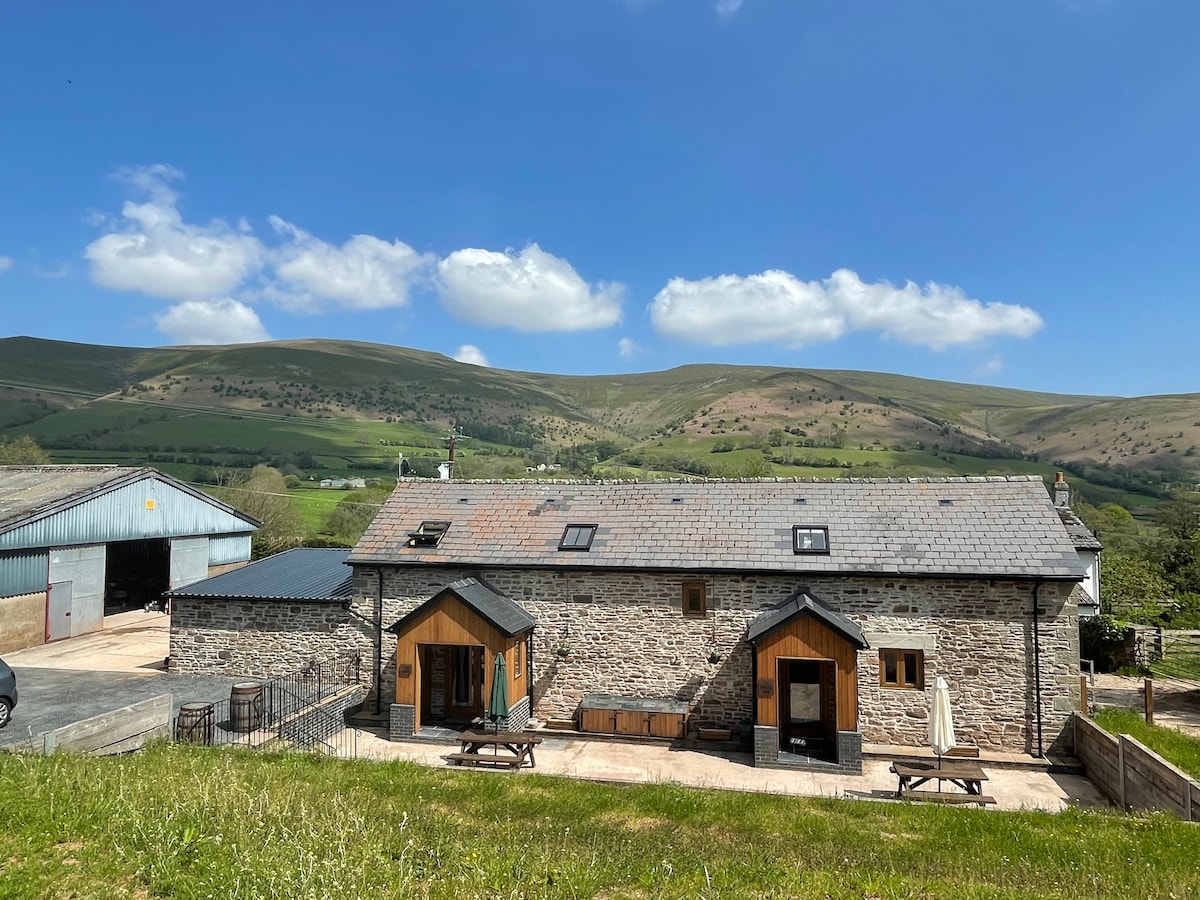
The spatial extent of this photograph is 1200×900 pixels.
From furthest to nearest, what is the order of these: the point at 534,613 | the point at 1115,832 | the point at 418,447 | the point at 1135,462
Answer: the point at 1135,462 < the point at 418,447 < the point at 534,613 < the point at 1115,832

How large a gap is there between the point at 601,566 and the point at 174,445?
93715 mm

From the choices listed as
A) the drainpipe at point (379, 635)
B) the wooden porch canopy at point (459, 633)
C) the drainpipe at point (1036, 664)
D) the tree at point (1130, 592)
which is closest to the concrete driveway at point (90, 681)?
the drainpipe at point (379, 635)

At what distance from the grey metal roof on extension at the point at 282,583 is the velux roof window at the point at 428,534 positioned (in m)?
2.03

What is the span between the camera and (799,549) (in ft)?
60.5

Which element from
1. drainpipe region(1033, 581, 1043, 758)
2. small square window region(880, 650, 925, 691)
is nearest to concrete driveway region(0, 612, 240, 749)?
small square window region(880, 650, 925, 691)

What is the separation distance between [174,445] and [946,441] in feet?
406

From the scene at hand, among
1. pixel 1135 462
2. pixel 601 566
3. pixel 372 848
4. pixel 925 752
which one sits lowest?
pixel 925 752

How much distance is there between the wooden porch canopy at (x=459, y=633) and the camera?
691 inches

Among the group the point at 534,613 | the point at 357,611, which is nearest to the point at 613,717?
the point at 534,613

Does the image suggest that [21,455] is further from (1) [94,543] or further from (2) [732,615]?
(2) [732,615]

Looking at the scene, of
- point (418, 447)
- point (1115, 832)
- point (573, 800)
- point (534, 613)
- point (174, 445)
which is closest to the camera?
point (1115, 832)

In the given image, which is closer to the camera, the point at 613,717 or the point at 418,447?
the point at 613,717

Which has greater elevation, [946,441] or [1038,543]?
[946,441]

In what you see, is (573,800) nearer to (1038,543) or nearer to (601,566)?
(601,566)
